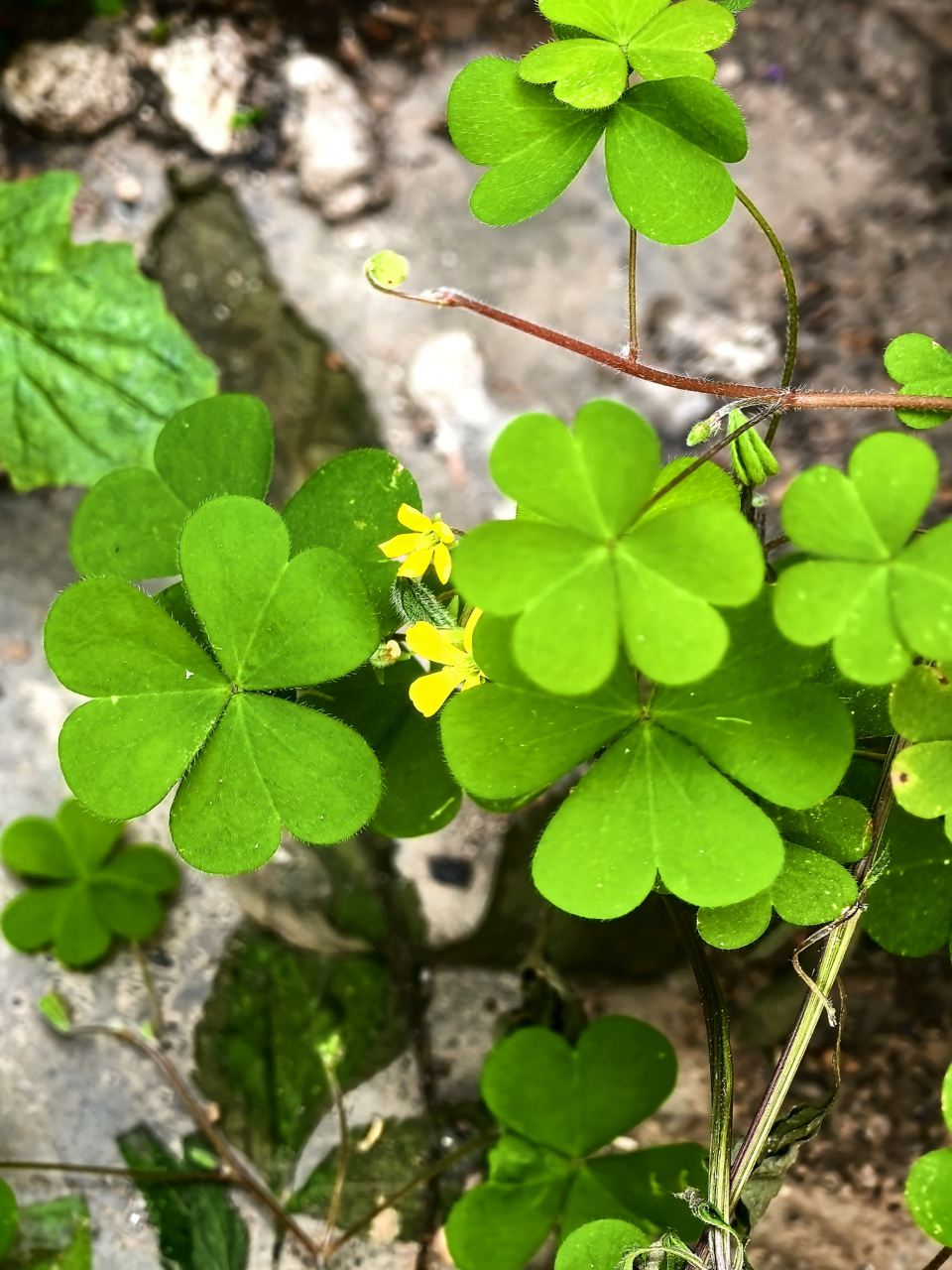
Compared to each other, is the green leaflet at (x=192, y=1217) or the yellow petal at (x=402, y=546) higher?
the yellow petal at (x=402, y=546)

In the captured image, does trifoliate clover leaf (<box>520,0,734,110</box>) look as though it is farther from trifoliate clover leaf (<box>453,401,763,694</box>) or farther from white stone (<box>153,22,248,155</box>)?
white stone (<box>153,22,248,155</box>)

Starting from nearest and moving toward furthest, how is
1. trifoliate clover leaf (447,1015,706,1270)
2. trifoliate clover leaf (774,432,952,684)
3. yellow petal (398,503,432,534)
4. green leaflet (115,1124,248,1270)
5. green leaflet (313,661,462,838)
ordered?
trifoliate clover leaf (774,432,952,684) < yellow petal (398,503,432,534) < green leaflet (313,661,462,838) < trifoliate clover leaf (447,1015,706,1270) < green leaflet (115,1124,248,1270)

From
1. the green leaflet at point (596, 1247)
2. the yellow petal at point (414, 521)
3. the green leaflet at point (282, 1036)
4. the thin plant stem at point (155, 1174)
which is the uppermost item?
the yellow petal at point (414, 521)

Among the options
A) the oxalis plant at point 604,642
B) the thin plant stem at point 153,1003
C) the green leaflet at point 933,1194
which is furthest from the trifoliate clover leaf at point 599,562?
the thin plant stem at point 153,1003

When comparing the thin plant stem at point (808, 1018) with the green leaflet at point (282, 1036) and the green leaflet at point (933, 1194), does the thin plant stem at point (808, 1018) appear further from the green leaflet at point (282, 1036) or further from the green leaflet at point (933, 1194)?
the green leaflet at point (282, 1036)

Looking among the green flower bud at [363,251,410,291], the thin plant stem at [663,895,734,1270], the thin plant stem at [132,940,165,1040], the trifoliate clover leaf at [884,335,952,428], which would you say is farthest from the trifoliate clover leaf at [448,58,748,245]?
the thin plant stem at [132,940,165,1040]

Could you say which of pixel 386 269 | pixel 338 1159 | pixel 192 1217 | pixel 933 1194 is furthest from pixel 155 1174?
pixel 386 269

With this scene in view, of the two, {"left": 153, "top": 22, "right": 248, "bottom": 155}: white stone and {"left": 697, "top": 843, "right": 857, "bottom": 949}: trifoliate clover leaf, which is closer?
{"left": 697, "top": 843, "right": 857, "bottom": 949}: trifoliate clover leaf
